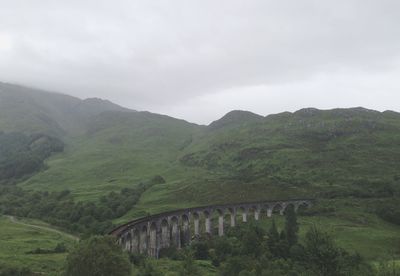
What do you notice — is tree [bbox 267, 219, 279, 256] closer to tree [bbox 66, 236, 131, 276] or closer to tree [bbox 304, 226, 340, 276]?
tree [bbox 304, 226, 340, 276]

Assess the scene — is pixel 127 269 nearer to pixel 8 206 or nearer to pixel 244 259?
pixel 244 259

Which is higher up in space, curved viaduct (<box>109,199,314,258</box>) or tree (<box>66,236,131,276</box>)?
tree (<box>66,236,131,276</box>)

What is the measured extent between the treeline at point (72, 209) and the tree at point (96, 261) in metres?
50.1

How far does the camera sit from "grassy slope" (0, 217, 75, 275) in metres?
69.7

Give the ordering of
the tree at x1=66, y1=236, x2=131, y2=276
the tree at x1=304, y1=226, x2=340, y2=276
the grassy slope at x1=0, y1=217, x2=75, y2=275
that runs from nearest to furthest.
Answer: the tree at x1=304, y1=226, x2=340, y2=276 < the tree at x1=66, y1=236, x2=131, y2=276 < the grassy slope at x1=0, y1=217, x2=75, y2=275

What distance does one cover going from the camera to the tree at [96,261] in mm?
53000

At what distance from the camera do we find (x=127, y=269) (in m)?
55.6

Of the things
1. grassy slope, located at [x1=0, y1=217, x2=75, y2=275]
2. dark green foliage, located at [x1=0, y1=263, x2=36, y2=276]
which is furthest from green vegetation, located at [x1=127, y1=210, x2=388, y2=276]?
dark green foliage, located at [x1=0, y1=263, x2=36, y2=276]

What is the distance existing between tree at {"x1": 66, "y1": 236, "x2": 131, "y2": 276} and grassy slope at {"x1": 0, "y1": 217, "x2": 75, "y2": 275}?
37.0 ft

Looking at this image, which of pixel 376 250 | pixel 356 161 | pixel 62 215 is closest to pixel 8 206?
pixel 62 215

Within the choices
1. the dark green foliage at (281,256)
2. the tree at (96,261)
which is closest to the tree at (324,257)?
the dark green foliage at (281,256)

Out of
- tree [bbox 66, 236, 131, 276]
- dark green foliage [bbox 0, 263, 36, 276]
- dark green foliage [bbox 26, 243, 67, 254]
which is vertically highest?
tree [bbox 66, 236, 131, 276]

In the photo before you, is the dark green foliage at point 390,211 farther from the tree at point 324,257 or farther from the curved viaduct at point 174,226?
the tree at point 324,257

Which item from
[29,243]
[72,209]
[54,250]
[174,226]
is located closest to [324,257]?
[54,250]
